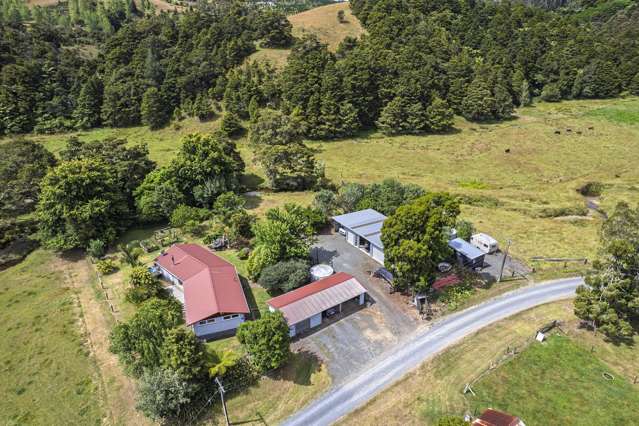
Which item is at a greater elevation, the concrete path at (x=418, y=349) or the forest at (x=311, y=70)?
the forest at (x=311, y=70)

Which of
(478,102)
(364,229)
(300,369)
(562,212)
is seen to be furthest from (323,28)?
(300,369)

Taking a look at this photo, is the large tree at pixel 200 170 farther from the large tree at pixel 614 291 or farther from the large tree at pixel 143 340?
the large tree at pixel 614 291

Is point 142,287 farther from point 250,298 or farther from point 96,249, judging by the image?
point 96,249

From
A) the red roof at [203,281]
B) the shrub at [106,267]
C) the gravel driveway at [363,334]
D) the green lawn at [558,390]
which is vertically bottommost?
the shrub at [106,267]

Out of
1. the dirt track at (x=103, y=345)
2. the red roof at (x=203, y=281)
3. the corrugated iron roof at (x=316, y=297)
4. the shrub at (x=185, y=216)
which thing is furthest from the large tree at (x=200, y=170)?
the corrugated iron roof at (x=316, y=297)

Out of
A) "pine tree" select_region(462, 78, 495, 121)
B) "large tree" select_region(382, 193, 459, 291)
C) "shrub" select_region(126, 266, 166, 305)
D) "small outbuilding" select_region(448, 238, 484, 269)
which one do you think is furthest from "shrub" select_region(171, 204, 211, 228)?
"pine tree" select_region(462, 78, 495, 121)

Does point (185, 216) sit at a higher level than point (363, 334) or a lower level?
higher

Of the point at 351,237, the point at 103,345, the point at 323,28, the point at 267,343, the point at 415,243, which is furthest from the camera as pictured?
the point at 323,28
